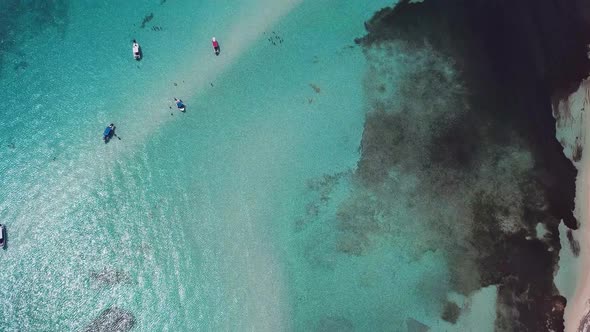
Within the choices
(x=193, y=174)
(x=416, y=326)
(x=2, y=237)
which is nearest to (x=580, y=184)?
(x=416, y=326)

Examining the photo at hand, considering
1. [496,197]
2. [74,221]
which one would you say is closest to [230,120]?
[74,221]

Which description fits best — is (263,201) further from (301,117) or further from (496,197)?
(496,197)

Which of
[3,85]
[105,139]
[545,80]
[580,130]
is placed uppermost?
[545,80]

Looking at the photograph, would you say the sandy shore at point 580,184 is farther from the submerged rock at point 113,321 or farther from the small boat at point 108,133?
the small boat at point 108,133

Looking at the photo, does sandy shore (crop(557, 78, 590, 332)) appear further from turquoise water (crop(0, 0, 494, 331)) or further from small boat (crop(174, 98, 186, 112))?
small boat (crop(174, 98, 186, 112))

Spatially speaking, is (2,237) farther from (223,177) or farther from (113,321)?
(223,177)
